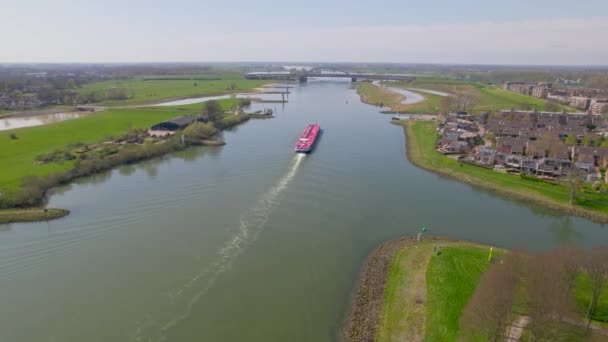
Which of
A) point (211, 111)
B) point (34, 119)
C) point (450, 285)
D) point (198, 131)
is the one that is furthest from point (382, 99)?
point (450, 285)

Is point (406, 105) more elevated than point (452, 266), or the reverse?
point (406, 105)

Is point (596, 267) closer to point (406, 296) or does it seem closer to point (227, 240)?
point (406, 296)

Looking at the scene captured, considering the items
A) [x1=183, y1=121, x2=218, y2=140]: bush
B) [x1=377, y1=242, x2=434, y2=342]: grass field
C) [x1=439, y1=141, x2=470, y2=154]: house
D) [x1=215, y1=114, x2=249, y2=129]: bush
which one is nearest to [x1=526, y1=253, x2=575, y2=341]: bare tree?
[x1=377, y1=242, x2=434, y2=342]: grass field

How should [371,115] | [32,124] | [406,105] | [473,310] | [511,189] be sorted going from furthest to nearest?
[406,105] < [371,115] < [32,124] < [511,189] < [473,310]

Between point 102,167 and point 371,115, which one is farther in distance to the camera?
point 371,115

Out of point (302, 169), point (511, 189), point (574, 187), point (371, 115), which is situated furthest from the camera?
point (371, 115)

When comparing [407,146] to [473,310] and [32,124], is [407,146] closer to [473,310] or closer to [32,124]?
[473,310]

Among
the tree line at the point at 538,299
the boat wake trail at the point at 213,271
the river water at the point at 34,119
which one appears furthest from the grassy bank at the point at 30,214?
the river water at the point at 34,119

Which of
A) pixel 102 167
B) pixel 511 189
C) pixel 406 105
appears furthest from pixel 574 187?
pixel 406 105
